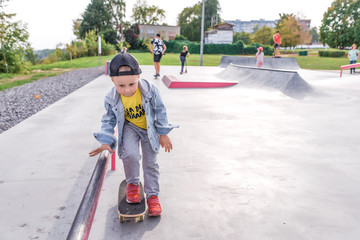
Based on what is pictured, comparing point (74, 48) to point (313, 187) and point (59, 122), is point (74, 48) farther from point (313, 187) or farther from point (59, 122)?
point (313, 187)

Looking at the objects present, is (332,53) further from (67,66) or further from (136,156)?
(136,156)

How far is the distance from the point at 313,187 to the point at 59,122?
Result: 174 inches

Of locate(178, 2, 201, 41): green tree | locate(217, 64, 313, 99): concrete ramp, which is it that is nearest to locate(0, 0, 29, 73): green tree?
locate(217, 64, 313, 99): concrete ramp

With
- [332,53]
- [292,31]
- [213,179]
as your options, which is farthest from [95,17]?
[213,179]

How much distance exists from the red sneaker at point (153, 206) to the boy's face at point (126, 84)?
0.89 metres

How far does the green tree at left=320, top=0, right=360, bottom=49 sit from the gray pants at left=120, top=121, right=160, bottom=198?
5703 centimetres

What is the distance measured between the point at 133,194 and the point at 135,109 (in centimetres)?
72

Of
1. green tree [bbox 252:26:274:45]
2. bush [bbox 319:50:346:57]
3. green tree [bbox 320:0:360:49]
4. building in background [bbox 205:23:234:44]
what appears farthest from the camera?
building in background [bbox 205:23:234:44]

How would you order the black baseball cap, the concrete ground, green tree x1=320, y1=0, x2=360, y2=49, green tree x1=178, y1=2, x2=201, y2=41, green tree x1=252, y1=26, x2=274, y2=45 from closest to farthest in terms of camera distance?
1. the black baseball cap
2. the concrete ground
3. green tree x1=320, y1=0, x2=360, y2=49
4. green tree x1=252, y1=26, x2=274, y2=45
5. green tree x1=178, y1=2, x2=201, y2=41

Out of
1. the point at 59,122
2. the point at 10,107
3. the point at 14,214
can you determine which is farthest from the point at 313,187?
the point at 10,107

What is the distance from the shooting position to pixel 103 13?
6956 cm

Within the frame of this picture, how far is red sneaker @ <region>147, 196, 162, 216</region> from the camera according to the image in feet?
7.24

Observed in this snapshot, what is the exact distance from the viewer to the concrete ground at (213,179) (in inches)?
83.6

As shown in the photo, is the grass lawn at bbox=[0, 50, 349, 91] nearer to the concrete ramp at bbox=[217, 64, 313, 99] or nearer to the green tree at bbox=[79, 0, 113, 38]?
the concrete ramp at bbox=[217, 64, 313, 99]
